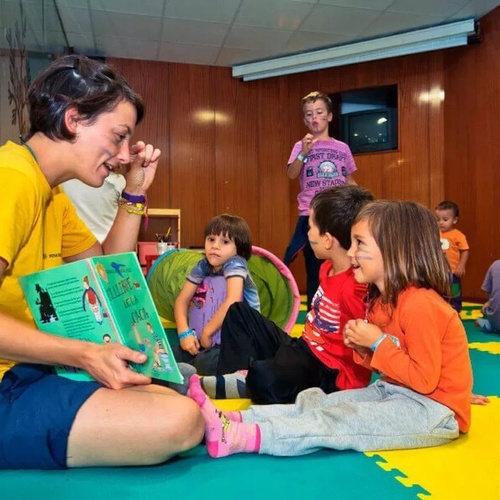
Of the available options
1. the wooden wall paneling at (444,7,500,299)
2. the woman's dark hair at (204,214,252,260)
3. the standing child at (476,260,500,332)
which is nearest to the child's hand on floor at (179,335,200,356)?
the woman's dark hair at (204,214,252,260)

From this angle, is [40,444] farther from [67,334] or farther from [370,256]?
[370,256]

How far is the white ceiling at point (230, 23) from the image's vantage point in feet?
13.9

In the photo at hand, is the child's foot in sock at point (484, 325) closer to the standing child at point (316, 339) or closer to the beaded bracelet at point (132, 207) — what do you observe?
the standing child at point (316, 339)

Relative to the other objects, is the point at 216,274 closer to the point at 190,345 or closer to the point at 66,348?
the point at 190,345

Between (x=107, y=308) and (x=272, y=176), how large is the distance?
495cm

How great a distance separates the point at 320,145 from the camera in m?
2.89

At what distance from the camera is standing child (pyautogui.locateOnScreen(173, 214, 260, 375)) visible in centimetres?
209

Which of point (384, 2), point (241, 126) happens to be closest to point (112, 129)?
point (384, 2)

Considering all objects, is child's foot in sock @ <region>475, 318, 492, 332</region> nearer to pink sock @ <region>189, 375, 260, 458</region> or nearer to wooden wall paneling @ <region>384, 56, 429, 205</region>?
wooden wall paneling @ <region>384, 56, 429, 205</region>

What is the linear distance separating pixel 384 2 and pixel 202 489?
426 cm

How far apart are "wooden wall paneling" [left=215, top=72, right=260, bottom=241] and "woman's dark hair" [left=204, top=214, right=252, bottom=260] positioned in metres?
3.43

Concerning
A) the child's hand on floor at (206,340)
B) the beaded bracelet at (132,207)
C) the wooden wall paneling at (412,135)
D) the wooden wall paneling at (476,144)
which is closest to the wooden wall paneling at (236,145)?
the wooden wall paneling at (412,135)

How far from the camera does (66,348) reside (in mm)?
929

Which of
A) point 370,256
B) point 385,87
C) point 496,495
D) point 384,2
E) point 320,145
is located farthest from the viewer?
point 385,87
